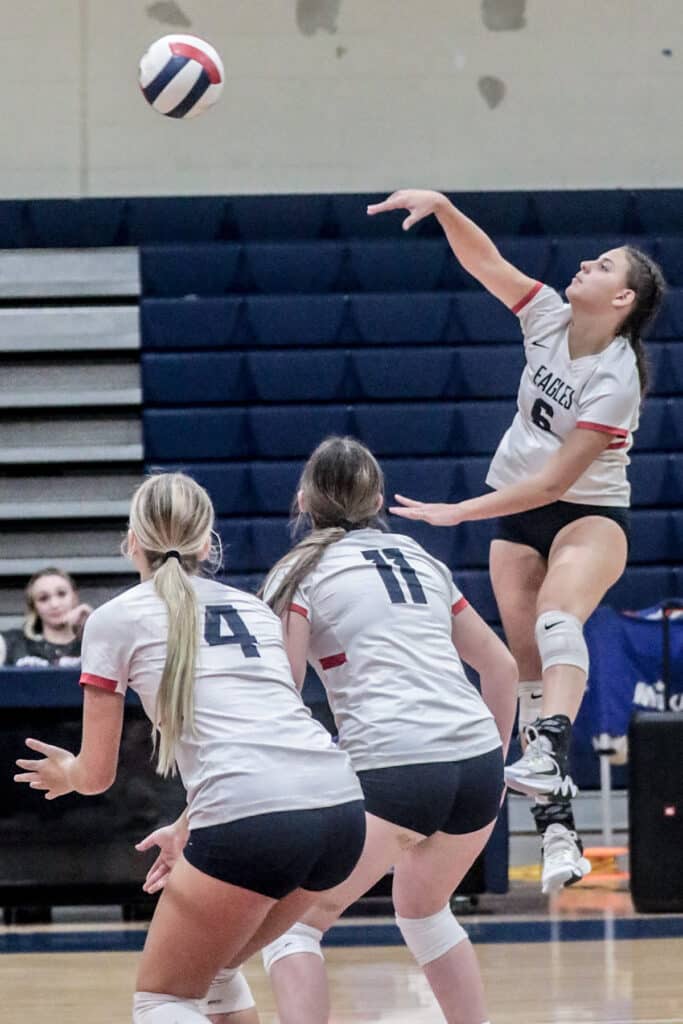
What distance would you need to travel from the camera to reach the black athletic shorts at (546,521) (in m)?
4.36

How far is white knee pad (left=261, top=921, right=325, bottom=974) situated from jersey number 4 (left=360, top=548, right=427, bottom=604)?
2.37 ft

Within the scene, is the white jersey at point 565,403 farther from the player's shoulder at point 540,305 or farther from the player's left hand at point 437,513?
the player's left hand at point 437,513

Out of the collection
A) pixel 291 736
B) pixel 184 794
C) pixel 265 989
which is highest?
pixel 291 736

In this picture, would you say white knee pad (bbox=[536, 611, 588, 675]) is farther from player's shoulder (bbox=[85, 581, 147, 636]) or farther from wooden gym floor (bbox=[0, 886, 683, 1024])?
player's shoulder (bbox=[85, 581, 147, 636])

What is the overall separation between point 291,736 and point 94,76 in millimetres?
7897

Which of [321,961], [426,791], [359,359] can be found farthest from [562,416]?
[359,359]

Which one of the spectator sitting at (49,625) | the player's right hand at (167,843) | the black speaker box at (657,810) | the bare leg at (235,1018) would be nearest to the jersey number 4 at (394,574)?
the player's right hand at (167,843)

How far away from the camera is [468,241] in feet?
14.3

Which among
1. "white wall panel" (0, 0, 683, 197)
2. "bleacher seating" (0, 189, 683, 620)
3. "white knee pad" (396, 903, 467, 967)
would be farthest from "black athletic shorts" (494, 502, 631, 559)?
"white wall panel" (0, 0, 683, 197)

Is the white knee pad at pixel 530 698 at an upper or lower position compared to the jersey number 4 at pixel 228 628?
lower

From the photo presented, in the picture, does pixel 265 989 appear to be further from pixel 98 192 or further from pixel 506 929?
pixel 98 192

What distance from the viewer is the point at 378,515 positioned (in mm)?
3713

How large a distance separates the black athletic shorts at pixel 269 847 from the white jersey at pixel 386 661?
0.39 m

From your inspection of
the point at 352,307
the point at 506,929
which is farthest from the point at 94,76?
the point at 506,929
